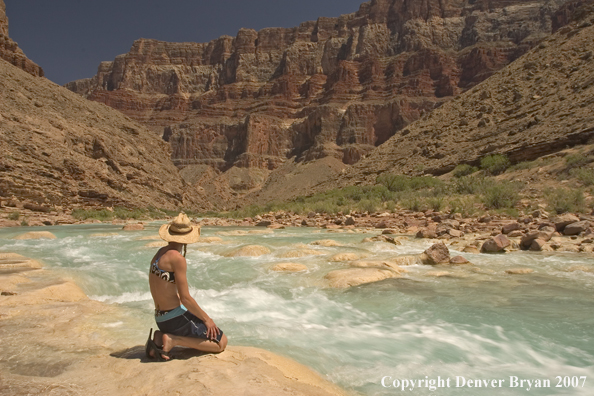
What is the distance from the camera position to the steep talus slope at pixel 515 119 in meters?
28.5

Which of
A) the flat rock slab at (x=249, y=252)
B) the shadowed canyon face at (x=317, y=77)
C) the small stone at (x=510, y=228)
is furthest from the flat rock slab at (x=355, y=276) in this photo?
the shadowed canyon face at (x=317, y=77)

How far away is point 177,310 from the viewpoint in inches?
140

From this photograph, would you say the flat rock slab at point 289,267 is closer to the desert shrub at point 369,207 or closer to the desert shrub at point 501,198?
the desert shrub at point 501,198

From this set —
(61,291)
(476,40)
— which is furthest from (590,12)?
(476,40)

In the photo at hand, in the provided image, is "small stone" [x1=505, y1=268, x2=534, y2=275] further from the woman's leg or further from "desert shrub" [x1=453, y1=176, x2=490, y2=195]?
"desert shrub" [x1=453, y1=176, x2=490, y2=195]

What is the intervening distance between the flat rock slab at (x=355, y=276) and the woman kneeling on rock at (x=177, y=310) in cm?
385

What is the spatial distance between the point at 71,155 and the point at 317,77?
89.7 m

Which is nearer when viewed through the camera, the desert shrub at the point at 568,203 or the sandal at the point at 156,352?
the sandal at the point at 156,352

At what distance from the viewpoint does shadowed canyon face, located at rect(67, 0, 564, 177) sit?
90.6 m

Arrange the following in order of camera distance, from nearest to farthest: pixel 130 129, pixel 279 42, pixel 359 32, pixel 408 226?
pixel 408 226
pixel 130 129
pixel 359 32
pixel 279 42

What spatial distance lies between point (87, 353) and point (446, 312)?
4510 mm

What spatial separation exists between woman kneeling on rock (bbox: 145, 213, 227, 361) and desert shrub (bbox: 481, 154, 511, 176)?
95.9 feet

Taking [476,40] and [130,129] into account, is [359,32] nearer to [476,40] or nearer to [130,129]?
[476,40]

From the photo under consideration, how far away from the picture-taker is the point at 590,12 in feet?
137
